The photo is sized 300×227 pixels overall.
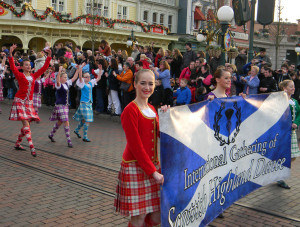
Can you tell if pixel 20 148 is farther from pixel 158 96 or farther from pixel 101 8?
pixel 101 8

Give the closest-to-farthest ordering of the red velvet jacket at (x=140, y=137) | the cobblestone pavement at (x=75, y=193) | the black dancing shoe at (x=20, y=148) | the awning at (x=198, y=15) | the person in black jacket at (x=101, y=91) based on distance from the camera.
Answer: the red velvet jacket at (x=140, y=137) → the cobblestone pavement at (x=75, y=193) → the black dancing shoe at (x=20, y=148) → the person in black jacket at (x=101, y=91) → the awning at (x=198, y=15)

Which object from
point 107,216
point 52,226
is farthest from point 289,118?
point 52,226

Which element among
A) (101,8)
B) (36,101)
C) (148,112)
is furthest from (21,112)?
(101,8)

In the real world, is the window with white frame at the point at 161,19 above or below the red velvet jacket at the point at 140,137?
above

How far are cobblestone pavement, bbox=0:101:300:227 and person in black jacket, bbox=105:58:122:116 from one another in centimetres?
489

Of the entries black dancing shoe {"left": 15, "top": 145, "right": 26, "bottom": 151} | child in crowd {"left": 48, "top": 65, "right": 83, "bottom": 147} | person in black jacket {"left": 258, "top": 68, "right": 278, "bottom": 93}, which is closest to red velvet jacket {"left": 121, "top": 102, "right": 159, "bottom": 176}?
black dancing shoe {"left": 15, "top": 145, "right": 26, "bottom": 151}

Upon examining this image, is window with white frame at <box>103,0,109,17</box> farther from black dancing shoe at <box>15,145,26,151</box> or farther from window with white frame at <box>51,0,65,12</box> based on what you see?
black dancing shoe at <box>15,145,26,151</box>

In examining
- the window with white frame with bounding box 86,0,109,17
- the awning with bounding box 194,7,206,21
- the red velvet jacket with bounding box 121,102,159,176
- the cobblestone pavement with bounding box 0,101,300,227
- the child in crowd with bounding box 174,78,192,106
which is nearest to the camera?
the red velvet jacket with bounding box 121,102,159,176

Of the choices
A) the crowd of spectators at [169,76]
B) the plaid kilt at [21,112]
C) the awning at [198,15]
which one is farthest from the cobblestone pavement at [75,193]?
the awning at [198,15]

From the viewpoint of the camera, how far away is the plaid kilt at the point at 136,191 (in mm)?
3723

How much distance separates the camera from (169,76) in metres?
12.4

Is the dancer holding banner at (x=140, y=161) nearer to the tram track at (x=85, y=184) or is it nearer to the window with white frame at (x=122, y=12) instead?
the tram track at (x=85, y=184)

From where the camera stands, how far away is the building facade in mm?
31750

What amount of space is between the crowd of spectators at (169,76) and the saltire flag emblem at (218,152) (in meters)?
4.39
